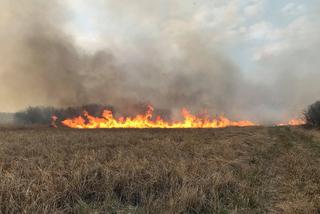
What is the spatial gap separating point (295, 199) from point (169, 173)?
3144 mm

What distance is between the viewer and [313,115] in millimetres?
41938

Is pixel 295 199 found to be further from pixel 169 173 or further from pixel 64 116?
pixel 64 116

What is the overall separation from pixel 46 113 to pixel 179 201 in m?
72.2

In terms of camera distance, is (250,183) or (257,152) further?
(257,152)

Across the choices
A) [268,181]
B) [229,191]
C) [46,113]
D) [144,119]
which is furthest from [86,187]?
[46,113]

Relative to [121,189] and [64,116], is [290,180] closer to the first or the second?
[121,189]

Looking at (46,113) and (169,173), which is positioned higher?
(46,113)

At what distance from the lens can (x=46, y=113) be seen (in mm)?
73562

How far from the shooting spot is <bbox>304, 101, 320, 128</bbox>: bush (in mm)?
41053

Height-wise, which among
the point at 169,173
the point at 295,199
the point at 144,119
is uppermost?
the point at 144,119

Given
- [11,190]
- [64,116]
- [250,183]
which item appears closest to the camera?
[11,190]

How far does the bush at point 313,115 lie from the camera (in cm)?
4105

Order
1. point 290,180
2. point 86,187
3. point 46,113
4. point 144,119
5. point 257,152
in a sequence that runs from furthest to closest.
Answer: point 46,113
point 144,119
point 257,152
point 290,180
point 86,187

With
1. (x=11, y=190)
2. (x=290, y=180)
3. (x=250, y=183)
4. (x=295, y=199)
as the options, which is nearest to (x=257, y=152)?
(x=290, y=180)
